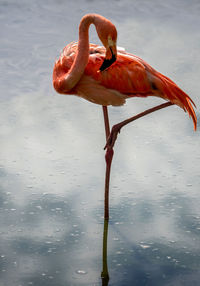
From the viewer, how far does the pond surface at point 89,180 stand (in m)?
3.64

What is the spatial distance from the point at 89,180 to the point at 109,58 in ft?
4.01

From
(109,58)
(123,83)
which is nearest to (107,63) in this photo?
(109,58)

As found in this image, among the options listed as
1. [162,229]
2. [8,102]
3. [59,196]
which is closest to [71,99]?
[8,102]

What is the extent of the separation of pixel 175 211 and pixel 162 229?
25 centimetres

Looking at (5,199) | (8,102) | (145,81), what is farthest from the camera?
(8,102)

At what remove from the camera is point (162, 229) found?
400 cm

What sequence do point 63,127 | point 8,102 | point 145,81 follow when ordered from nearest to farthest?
point 145,81 < point 63,127 < point 8,102

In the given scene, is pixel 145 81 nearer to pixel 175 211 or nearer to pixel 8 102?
pixel 175 211

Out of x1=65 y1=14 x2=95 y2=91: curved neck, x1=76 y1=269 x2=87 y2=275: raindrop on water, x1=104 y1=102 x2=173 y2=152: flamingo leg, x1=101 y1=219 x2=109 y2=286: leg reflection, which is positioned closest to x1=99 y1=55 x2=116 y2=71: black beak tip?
x1=65 y1=14 x2=95 y2=91: curved neck

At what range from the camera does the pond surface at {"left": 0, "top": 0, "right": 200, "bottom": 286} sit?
143 inches

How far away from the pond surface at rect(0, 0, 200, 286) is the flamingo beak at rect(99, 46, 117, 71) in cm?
102

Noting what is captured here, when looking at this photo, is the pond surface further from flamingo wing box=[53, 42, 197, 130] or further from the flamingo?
flamingo wing box=[53, 42, 197, 130]

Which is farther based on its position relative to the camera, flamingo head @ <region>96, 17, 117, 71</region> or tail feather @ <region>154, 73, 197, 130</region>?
tail feather @ <region>154, 73, 197, 130</region>

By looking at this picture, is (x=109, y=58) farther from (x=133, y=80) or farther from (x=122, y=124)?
(x=122, y=124)
